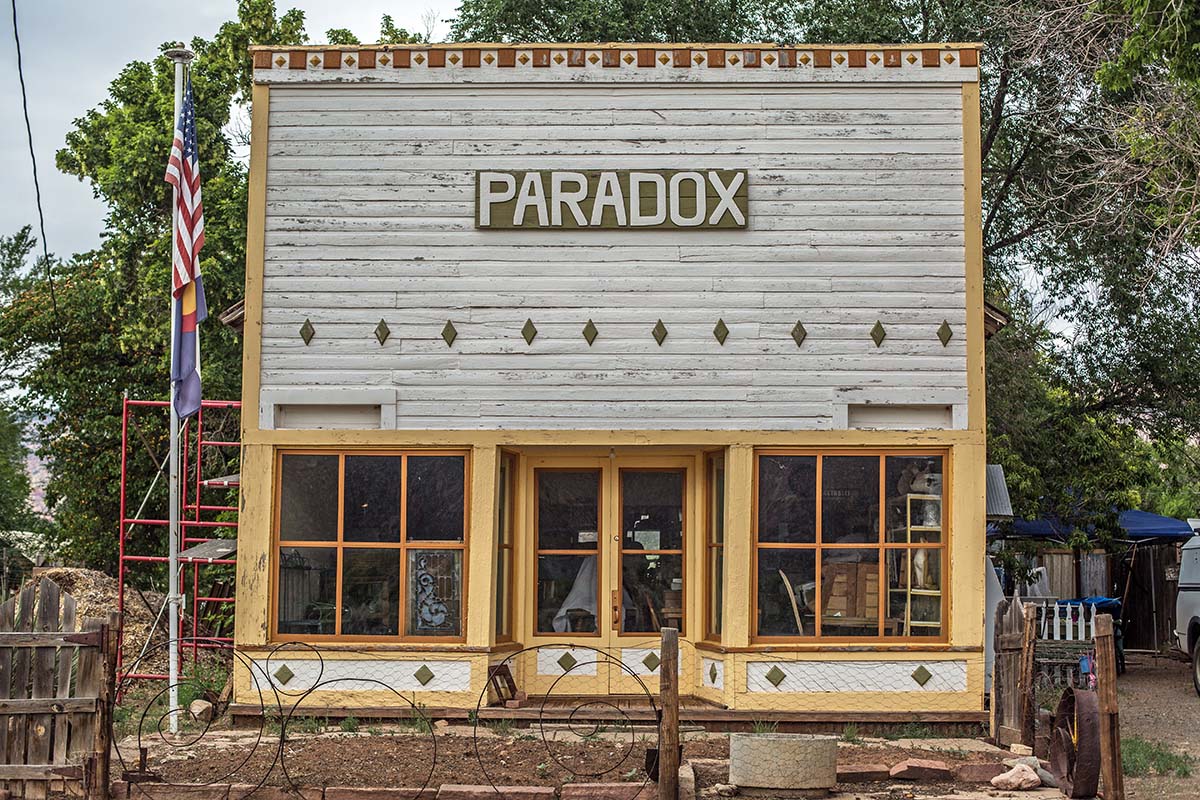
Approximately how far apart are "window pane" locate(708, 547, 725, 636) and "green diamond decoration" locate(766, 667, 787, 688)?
0.66 meters

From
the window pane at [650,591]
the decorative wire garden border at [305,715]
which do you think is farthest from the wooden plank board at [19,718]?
the window pane at [650,591]

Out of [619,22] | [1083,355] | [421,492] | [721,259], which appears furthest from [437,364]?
[1083,355]

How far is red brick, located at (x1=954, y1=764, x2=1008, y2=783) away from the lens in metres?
10.2

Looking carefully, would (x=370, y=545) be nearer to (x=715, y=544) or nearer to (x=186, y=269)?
(x=186, y=269)

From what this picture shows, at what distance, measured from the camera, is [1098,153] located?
18.4 meters

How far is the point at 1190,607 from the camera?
723 inches

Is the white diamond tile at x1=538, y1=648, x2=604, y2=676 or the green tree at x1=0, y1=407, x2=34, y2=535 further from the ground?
the green tree at x1=0, y1=407, x2=34, y2=535

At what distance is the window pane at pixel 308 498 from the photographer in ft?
42.3

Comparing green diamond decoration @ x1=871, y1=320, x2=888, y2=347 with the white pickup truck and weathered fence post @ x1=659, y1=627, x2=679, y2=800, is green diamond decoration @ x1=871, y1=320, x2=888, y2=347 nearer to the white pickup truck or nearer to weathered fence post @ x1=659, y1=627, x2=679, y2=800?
weathered fence post @ x1=659, y1=627, x2=679, y2=800

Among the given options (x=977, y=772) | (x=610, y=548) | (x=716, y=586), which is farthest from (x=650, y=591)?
(x=977, y=772)

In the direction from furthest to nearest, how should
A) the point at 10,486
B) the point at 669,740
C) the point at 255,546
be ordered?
the point at 10,486 < the point at 255,546 < the point at 669,740

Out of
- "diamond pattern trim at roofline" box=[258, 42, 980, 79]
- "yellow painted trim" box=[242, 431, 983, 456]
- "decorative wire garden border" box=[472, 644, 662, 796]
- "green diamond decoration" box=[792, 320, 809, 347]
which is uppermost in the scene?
"diamond pattern trim at roofline" box=[258, 42, 980, 79]

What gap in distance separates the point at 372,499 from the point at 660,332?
3.12 metres

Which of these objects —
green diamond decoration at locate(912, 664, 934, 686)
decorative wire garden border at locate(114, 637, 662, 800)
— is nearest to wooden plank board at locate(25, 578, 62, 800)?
decorative wire garden border at locate(114, 637, 662, 800)
